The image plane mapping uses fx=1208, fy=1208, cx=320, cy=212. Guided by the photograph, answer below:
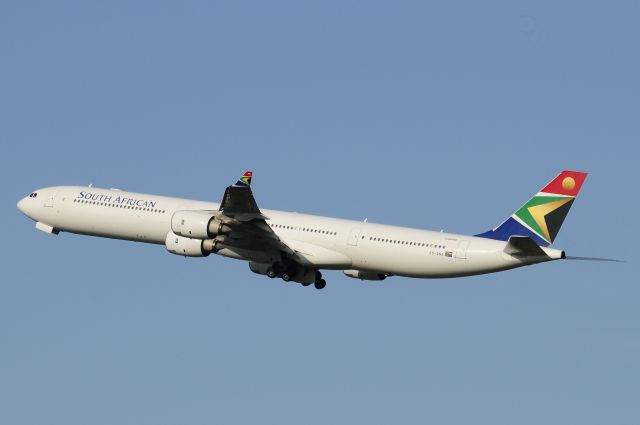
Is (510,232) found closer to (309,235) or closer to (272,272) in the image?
(309,235)

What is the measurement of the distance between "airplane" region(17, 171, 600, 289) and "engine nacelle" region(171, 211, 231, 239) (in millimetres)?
51

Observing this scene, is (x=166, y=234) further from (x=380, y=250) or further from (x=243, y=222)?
(x=380, y=250)

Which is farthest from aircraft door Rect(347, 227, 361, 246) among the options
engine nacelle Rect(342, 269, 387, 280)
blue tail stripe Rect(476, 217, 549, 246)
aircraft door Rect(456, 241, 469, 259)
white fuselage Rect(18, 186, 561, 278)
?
blue tail stripe Rect(476, 217, 549, 246)

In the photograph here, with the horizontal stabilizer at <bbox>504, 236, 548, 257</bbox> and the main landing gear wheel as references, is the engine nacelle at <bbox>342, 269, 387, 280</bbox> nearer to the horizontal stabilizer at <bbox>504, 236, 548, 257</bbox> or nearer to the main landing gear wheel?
the main landing gear wheel

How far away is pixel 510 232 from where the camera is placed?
6109 centimetres

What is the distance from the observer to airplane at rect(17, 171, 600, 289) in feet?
196

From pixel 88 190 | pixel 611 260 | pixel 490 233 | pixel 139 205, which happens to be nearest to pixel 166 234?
pixel 139 205

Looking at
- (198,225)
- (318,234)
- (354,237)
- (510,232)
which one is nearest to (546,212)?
(510,232)

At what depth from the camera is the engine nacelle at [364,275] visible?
66625 millimetres

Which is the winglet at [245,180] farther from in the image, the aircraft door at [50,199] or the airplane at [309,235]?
the aircraft door at [50,199]

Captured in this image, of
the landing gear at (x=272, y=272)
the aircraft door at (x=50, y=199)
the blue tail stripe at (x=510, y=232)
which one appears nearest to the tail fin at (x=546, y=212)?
the blue tail stripe at (x=510, y=232)

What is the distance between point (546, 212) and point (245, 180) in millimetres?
15101

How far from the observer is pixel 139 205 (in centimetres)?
6788

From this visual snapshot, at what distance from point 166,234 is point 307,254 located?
27.5 feet
